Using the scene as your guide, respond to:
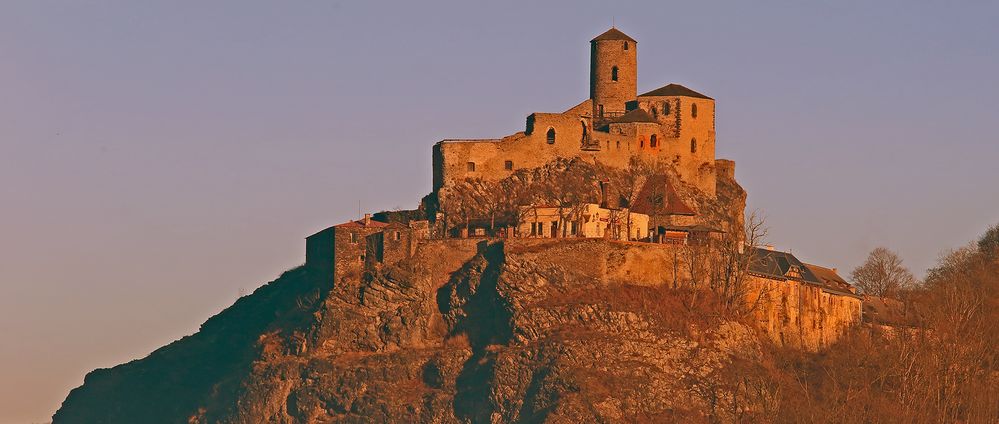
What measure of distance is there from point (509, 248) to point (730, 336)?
12.0m

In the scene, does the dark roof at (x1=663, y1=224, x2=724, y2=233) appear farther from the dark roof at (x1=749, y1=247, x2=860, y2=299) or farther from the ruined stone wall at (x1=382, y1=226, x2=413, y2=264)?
the ruined stone wall at (x1=382, y1=226, x2=413, y2=264)

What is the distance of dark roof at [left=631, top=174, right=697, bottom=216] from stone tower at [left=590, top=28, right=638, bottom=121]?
5.96m

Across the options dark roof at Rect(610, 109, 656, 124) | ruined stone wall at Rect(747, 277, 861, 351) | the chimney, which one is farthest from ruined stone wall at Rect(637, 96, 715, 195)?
ruined stone wall at Rect(747, 277, 861, 351)

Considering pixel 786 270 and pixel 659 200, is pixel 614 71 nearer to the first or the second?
pixel 659 200

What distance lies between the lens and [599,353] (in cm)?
12025

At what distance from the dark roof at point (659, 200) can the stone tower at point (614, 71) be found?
5.96 m

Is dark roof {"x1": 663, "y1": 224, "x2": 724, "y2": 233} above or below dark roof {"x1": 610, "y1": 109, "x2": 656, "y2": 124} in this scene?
below

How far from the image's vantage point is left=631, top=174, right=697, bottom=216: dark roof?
132 meters

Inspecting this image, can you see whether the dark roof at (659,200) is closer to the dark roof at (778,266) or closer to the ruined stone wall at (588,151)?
the ruined stone wall at (588,151)

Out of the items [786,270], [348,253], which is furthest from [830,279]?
[348,253]

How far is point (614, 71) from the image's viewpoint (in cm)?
13862

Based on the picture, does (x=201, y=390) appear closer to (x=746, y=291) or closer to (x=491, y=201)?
(x=491, y=201)

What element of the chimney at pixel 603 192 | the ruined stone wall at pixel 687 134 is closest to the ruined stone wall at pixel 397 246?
the chimney at pixel 603 192

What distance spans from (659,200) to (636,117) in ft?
19.2
